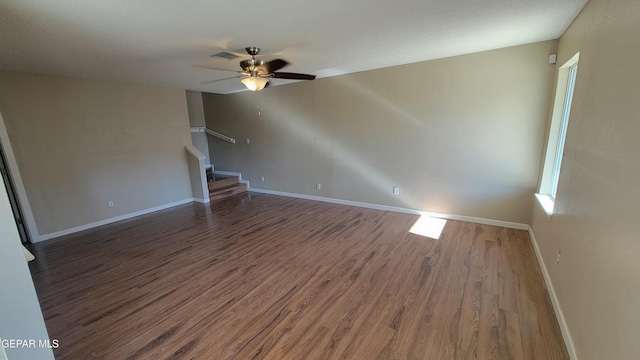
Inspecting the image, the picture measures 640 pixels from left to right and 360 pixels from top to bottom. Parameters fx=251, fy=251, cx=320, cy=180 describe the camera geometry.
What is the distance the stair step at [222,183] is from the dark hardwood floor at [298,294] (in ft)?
6.23

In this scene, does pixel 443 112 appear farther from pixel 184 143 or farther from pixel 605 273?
pixel 184 143

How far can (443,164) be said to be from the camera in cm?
391

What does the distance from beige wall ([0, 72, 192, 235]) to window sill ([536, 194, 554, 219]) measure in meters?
5.99

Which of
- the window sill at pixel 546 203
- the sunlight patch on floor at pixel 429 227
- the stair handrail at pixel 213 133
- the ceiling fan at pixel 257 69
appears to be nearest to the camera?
the window sill at pixel 546 203

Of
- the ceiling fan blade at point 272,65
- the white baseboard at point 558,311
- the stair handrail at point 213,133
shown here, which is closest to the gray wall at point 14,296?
the ceiling fan blade at point 272,65

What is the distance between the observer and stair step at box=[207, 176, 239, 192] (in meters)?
5.71

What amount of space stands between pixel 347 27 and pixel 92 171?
4.63 metres

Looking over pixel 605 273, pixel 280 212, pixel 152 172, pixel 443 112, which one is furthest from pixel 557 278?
pixel 152 172

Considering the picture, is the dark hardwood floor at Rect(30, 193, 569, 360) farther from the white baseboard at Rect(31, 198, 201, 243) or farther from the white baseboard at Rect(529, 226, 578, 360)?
the white baseboard at Rect(31, 198, 201, 243)

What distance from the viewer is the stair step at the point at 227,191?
5.62 meters

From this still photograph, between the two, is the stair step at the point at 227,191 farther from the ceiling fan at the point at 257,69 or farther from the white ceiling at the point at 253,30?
the ceiling fan at the point at 257,69

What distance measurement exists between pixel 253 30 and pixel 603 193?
2.81 meters

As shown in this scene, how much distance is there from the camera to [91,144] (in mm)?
4156

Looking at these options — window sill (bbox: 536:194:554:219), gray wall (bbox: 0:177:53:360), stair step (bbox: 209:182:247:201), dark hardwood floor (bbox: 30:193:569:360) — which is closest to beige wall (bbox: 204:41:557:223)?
window sill (bbox: 536:194:554:219)
